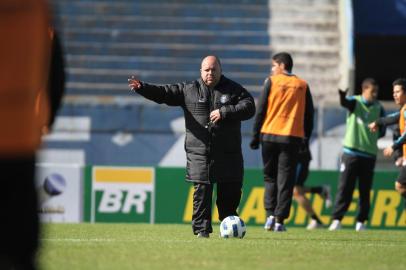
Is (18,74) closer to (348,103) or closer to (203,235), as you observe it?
(203,235)

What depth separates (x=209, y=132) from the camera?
1145 cm

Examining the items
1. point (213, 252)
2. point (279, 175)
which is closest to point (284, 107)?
point (279, 175)

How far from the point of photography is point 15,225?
5090 millimetres

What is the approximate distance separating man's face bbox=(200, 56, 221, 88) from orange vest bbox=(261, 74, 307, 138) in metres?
2.46

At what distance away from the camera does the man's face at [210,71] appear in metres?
11.5

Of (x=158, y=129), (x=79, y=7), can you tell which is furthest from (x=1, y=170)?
(x=79, y=7)

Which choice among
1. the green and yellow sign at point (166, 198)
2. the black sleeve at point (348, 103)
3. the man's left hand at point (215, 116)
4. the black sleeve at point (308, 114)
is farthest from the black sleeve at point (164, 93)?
the green and yellow sign at point (166, 198)

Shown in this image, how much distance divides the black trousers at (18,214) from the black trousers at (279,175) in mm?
8653

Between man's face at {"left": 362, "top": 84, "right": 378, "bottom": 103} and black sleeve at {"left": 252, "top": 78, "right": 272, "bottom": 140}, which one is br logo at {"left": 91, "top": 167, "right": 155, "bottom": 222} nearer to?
Result: man's face at {"left": 362, "top": 84, "right": 378, "bottom": 103}

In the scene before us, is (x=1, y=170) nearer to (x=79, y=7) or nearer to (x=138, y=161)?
(x=138, y=161)

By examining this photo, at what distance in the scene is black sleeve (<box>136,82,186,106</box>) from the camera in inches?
449

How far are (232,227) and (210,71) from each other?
1.58 metres

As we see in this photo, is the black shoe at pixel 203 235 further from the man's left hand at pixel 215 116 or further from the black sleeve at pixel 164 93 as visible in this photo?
the black sleeve at pixel 164 93

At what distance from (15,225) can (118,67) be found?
18080 mm
